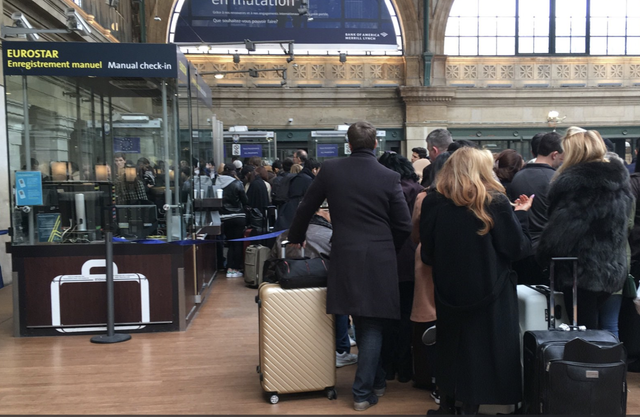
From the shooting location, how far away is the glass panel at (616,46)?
19422 millimetres

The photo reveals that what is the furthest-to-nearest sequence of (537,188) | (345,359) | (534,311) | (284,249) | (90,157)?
(90,157)
(345,359)
(537,188)
(284,249)
(534,311)

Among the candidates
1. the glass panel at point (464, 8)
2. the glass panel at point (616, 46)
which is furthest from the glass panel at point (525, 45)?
the glass panel at point (616, 46)

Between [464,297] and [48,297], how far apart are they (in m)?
4.27

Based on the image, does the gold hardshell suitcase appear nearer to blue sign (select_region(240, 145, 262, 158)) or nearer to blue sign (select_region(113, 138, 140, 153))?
blue sign (select_region(113, 138, 140, 153))

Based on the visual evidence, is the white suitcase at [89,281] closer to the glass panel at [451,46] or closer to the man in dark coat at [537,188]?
the man in dark coat at [537,188]

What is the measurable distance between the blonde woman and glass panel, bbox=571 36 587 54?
18290mm

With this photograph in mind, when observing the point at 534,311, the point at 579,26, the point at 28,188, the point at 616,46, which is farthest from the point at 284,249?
the point at 616,46

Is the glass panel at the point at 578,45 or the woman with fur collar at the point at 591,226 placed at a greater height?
the glass panel at the point at 578,45

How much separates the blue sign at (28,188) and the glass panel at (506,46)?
16.7m

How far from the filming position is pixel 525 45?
19.3 metres

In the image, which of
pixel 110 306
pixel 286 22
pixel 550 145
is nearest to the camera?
pixel 550 145

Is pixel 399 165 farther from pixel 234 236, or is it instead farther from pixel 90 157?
pixel 234 236

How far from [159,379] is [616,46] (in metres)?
19.7

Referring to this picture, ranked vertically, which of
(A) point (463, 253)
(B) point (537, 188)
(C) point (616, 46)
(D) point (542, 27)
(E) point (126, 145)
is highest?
(D) point (542, 27)
